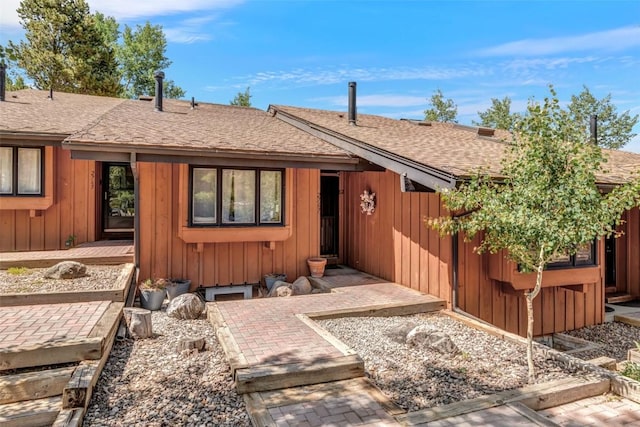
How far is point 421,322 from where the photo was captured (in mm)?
5570

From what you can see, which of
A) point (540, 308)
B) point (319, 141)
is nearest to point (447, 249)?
point (540, 308)

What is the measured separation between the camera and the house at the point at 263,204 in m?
6.18

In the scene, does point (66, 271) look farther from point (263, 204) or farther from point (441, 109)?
point (441, 109)

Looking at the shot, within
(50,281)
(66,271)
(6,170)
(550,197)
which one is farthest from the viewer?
(6,170)

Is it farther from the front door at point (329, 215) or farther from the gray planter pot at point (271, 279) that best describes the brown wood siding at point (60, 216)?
the front door at point (329, 215)

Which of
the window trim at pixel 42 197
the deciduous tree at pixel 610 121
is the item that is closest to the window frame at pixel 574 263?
the window trim at pixel 42 197

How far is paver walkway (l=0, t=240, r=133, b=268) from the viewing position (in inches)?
266

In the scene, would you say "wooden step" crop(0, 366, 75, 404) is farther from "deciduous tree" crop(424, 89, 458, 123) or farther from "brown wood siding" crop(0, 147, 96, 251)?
"deciduous tree" crop(424, 89, 458, 123)

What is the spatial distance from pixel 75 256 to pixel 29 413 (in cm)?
440

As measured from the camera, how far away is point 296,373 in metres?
3.53

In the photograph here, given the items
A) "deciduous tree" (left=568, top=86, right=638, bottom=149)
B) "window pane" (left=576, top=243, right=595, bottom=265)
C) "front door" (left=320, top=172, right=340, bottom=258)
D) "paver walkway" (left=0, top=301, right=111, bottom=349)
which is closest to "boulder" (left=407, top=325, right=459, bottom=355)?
"window pane" (left=576, top=243, right=595, bottom=265)

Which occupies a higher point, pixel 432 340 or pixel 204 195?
pixel 204 195

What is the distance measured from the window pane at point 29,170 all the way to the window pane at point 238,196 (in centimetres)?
405

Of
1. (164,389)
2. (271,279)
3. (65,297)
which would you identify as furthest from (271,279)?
(164,389)
